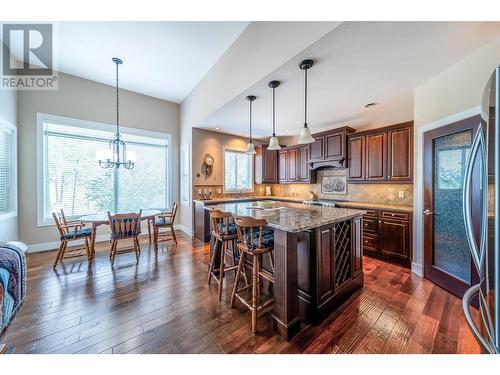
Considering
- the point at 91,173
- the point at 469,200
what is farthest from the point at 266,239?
the point at 91,173

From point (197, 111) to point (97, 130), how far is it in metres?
2.25

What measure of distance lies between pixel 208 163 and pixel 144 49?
8.13 ft

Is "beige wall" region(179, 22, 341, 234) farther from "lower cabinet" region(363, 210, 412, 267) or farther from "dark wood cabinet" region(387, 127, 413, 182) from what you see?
"lower cabinet" region(363, 210, 412, 267)

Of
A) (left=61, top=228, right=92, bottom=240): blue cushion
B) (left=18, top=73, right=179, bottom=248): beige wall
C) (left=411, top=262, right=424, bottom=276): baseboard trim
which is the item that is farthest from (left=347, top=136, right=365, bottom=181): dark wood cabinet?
(left=61, top=228, right=92, bottom=240): blue cushion

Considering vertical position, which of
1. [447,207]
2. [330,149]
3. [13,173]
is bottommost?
[447,207]

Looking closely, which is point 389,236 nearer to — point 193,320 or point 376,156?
point 376,156

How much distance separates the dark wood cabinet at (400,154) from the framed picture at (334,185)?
1.05 m

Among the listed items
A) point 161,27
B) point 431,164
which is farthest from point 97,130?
point 431,164

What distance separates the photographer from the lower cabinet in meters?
2.89

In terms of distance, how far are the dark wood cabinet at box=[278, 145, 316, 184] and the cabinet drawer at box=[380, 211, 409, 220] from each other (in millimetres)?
1899

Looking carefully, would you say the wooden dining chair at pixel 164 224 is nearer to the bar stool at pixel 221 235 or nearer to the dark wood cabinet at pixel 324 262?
the bar stool at pixel 221 235

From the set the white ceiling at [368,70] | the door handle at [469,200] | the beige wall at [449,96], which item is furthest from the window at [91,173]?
the door handle at [469,200]

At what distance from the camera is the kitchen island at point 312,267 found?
162cm

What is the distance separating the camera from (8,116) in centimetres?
310
